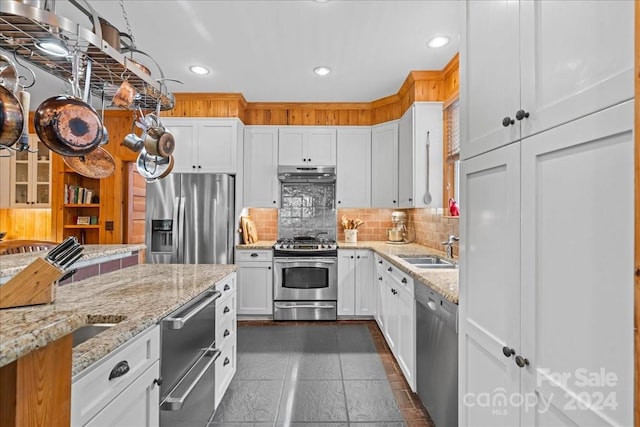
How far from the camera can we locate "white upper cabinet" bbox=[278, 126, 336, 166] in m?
4.25

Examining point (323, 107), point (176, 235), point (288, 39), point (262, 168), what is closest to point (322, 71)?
point (288, 39)

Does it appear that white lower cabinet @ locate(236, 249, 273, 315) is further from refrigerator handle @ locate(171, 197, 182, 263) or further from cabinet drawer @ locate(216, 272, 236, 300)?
cabinet drawer @ locate(216, 272, 236, 300)

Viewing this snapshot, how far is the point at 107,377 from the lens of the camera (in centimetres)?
101

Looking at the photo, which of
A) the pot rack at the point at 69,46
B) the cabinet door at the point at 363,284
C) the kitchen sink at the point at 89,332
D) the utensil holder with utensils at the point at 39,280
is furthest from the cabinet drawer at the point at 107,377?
the cabinet door at the point at 363,284

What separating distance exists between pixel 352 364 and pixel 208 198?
2380 millimetres

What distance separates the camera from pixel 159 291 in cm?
166

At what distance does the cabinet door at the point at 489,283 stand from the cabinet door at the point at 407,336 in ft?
2.72

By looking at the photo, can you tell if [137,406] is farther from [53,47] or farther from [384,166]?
[384,166]

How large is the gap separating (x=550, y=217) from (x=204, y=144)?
375 centimetres

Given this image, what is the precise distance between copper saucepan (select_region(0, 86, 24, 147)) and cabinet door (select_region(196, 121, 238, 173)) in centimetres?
282

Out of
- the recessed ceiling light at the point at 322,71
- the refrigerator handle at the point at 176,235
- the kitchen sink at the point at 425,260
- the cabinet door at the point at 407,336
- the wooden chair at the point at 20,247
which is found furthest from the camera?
the refrigerator handle at the point at 176,235

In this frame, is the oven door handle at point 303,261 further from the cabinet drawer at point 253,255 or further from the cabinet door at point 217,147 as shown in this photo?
the cabinet door at point 217,147

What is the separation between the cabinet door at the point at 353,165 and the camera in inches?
167

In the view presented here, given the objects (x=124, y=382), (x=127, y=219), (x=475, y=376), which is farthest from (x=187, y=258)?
(x=475, y=376)
